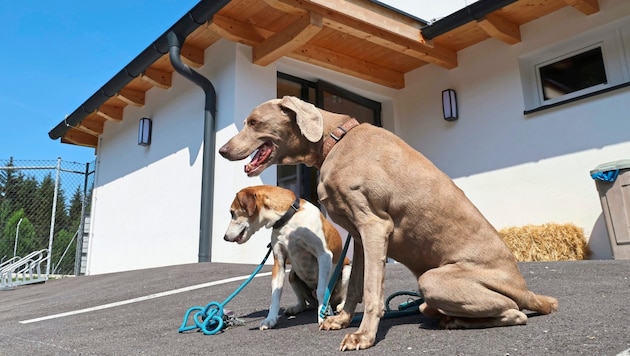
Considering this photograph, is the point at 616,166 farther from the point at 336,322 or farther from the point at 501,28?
the point at 336,322

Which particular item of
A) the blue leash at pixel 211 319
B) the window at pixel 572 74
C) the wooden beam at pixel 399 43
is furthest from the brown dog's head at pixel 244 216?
the window at pixel 572 74

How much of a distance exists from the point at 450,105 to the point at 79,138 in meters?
10.1

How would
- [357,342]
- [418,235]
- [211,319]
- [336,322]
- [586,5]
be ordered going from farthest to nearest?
[586,5], [211,319], [336,322], [418,235], [357,342]

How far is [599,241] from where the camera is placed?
20.5 ft

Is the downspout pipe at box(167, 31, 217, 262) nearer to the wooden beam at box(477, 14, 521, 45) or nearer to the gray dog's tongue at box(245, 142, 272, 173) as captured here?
the wooden beam at box(477, 14, 521, 45)

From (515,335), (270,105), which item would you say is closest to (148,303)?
(270,105)

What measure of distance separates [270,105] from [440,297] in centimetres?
146

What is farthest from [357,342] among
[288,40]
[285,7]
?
[288,40]

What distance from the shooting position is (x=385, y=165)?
2.33 metres

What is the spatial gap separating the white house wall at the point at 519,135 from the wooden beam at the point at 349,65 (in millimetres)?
447

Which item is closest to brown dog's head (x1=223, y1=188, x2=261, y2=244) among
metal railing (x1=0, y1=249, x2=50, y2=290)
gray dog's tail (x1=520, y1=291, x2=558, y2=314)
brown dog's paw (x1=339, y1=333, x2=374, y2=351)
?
brown dog's paw (x1=339, y1=333, x2=374, y2=351)

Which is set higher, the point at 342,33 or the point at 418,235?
the point at 342,33

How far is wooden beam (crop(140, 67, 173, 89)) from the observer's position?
8.44 meters

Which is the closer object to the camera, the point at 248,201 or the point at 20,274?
the point at 248,201
